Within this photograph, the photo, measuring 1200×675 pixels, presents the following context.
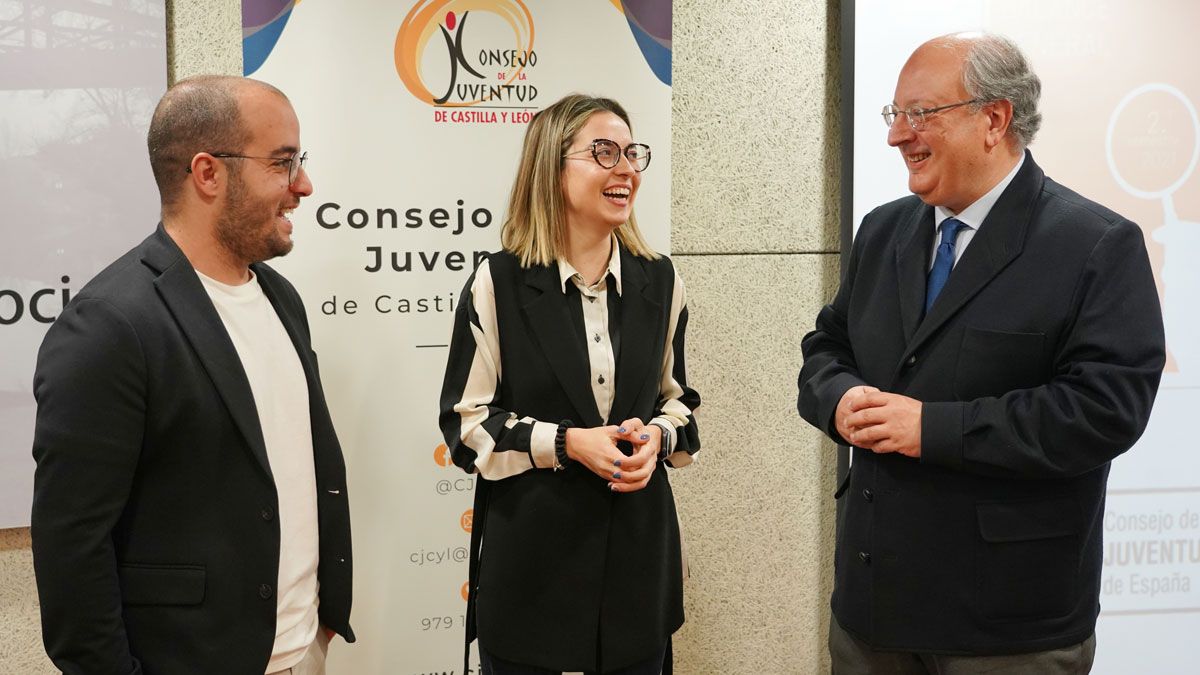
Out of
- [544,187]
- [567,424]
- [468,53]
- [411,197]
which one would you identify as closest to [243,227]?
[544,187]

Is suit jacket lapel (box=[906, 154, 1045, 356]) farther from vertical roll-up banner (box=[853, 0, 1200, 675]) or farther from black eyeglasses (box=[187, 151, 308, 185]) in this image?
vertical roll-up banner (box=[853, 0, 1200, 675])

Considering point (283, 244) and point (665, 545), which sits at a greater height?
point (283, 244)

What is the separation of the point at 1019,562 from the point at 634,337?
904 mm

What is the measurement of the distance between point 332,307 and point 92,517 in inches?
51.5

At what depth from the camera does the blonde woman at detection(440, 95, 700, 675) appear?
2.12m

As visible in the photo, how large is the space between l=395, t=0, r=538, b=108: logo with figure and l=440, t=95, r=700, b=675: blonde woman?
2.41 ft

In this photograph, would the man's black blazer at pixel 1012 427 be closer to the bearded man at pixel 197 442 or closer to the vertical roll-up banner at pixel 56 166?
the bearded man at pixel 197 442

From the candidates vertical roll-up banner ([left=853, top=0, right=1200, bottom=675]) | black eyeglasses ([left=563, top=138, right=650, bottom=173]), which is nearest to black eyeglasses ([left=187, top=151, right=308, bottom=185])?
black eyeglasses ([left=563, top=138, right=650, bottom=173])

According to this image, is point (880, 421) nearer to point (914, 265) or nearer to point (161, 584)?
point (914, 265)

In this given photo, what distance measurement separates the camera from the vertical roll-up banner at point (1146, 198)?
10.7 feet

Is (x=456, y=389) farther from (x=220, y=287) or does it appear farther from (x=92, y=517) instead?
(x=92, y=517)

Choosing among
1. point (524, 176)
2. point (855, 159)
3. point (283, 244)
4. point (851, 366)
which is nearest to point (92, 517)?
point (283, 244)

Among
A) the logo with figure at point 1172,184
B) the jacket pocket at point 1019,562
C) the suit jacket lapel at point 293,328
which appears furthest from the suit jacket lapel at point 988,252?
the logo with figure at point 1172,184

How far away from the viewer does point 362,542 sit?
2922 mm
